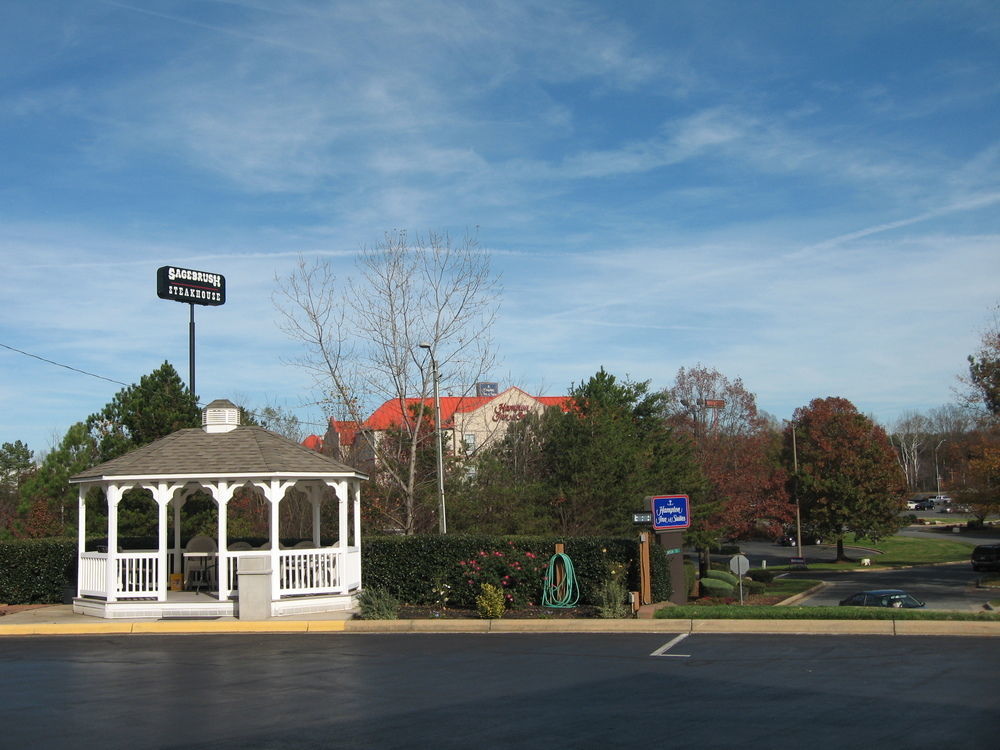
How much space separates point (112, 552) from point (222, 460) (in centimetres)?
293

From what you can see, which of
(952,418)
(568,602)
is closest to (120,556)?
(568,602)

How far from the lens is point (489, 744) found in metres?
8.65

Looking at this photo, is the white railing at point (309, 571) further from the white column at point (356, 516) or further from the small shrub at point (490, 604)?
the small shrub at point (490, 604)

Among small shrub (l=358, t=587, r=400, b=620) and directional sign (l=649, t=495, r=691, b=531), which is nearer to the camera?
small shrub (l=358, t=587, r=400, b=620)

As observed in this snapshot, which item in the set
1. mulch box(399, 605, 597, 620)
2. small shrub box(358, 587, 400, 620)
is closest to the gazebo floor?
small shrub box(358, 587, 400, 620)

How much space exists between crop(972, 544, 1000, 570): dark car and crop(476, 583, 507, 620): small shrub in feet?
136

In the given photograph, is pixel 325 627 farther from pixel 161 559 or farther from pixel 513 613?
pixel 161 559

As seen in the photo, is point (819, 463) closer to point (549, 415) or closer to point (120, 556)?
point (549, 415)

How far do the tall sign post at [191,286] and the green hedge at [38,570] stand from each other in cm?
1843

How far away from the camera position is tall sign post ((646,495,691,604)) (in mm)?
21125

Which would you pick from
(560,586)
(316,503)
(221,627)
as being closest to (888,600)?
(560,586)

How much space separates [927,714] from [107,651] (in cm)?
1232

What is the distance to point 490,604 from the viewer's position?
18.2 meters

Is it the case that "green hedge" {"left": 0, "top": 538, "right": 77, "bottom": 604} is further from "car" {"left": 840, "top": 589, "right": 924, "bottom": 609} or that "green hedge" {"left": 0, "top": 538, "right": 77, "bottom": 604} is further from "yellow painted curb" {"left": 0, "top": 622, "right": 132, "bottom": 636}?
"car" {"left": 840, "top": 589, "right": 924, "bottom": 609}
